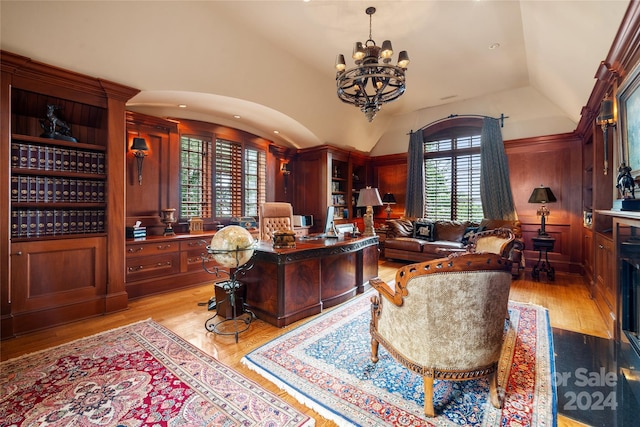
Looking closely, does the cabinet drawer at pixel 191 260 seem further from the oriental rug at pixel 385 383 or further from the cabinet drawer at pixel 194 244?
the oriental rug at pixel 385 383

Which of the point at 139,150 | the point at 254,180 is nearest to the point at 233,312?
the point at 139,150

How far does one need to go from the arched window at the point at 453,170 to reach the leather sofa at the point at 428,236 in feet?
1.90

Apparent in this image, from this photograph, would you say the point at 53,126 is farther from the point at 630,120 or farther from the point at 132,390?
the point at 630,120

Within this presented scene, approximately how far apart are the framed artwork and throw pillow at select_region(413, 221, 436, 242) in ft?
11.6

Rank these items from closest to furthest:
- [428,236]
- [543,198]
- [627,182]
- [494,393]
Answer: [494,393] < [627,182] < [543,198] < [428,236]

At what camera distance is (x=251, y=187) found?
6.04 m

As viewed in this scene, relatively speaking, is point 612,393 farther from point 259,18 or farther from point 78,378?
point 259,18

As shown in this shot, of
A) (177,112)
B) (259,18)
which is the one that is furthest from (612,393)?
(177,112)

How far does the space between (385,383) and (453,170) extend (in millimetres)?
5861

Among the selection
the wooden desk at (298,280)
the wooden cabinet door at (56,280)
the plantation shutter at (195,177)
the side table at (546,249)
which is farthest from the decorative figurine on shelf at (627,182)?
the plantation shutter at (195,177)

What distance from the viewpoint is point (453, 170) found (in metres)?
6.71

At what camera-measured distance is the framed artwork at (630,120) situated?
90.6 inches

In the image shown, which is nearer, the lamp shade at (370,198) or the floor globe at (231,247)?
the floor globe at (231,247)

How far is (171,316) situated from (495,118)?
702 centimetres
